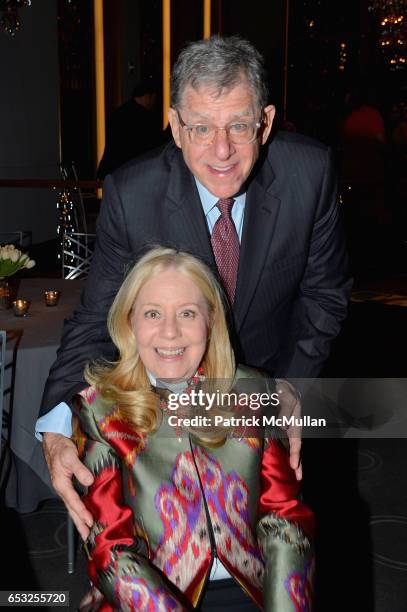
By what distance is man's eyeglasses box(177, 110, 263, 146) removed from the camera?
5.23ft

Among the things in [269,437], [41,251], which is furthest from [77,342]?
[41,251]

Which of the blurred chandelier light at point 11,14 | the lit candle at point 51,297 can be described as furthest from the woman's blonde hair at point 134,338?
the blurred chandelier light at point 11,14

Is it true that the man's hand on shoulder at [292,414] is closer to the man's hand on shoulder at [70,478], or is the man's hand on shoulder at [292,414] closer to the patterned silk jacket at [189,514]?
the patterned silk jacket at [189,514]

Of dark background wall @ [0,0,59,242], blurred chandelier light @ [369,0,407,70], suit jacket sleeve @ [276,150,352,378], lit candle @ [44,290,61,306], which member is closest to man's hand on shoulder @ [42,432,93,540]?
suit jacket sleeve @ [276,150,352,378]

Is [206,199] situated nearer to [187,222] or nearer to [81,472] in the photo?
[187,222]

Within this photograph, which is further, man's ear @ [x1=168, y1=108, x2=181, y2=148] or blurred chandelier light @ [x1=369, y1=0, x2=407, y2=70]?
blurred chandelier light @ [x1=369, y1=0, x2=407, y2=70]

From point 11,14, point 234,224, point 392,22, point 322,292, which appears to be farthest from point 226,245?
point 392,22

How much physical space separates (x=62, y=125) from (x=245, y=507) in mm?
7632

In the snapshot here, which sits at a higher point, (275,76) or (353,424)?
(275,76)

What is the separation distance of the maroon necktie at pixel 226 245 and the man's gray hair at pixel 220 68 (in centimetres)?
30

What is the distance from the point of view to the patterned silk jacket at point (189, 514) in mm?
1539

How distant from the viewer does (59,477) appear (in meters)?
1.55

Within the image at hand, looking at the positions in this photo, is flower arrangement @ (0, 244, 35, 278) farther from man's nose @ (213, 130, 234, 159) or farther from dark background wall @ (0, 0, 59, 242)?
dark background wall @ (0, 0, 59, 242)

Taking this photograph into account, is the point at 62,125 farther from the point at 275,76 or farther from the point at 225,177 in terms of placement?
the point at 225,177
